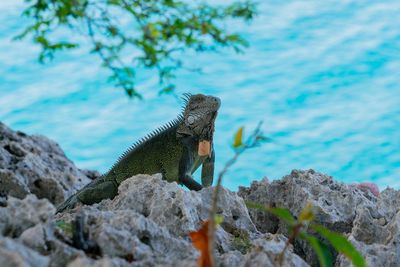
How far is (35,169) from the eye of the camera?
3.22 meters

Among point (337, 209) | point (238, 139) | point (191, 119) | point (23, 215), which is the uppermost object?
point (238, 139)

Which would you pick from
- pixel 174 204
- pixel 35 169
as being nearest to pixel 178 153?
pixel 35 169

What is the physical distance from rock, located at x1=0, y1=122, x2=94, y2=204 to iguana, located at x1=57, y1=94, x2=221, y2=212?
0.18 metres

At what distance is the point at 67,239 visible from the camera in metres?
1.06

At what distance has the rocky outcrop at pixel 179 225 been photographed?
100cm

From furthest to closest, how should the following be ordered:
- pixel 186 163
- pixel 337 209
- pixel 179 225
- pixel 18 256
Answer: pixel 186 163 → pixel 337 209 → pixel 179 225 → pixel 18 256

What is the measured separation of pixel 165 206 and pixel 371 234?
0.44 metres

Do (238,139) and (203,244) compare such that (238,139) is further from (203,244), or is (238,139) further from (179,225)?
(179,225)

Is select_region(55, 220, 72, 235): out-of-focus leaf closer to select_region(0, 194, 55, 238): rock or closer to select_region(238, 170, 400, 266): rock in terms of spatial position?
select_region(0, 194, 55, 238): rock

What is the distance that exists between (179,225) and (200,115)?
2025mm

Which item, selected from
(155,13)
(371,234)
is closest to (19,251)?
(371,234)

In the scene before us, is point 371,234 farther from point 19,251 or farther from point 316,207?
point 19,251

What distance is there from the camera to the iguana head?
10.9ft

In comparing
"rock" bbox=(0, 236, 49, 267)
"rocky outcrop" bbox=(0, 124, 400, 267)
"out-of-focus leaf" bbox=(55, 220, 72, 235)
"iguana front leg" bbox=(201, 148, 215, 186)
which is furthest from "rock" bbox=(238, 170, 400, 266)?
"iguana front leg" bbox=(201, 148, 215, 186)
